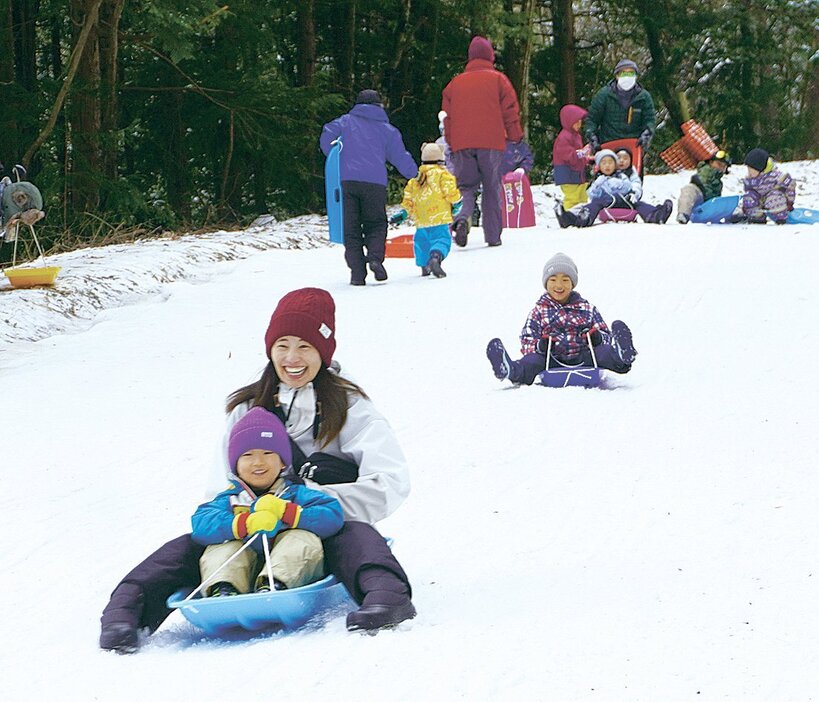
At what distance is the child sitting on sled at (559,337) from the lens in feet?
22.7

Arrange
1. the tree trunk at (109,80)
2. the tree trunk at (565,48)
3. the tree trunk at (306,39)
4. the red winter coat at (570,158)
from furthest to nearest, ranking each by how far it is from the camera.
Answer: the tree trunk at (565,48) < the tree trunk at (306,39) < the red winter coat at (570,158) < the tree trunk at (109,80)

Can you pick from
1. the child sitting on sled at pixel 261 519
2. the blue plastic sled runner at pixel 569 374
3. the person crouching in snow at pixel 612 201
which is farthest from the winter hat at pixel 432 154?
the child sitting on sled at pixel 261 519

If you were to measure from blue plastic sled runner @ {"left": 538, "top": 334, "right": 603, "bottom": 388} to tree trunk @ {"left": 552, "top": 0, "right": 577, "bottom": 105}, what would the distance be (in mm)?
16082

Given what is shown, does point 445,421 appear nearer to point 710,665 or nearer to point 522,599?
point 522,599

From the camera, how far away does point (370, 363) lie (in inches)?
308

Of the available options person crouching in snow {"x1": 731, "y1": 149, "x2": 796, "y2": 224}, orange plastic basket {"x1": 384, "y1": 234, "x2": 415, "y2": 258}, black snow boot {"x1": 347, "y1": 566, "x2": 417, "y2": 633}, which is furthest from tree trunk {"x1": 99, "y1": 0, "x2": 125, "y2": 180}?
black snow boot {"x1": 347, "y1": 566, "x2": 417, "y2": 633}

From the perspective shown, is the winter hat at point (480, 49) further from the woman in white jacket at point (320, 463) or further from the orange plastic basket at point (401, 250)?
the woman in white jacket at point (320, 463)

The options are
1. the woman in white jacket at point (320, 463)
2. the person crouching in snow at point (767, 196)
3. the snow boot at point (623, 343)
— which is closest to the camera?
the woman in white jacket at point (320, 463)

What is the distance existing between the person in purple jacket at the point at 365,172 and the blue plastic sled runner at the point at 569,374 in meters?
4.17

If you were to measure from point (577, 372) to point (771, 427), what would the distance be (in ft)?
4.76

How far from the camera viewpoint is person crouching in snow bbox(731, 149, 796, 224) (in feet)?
46.4

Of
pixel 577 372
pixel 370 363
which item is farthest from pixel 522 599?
pixel 370 363

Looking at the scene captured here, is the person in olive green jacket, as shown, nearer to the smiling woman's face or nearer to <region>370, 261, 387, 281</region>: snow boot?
<region>370, 261, 387, 281</region>: snow boot

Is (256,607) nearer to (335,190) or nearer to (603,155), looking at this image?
(335,190)
